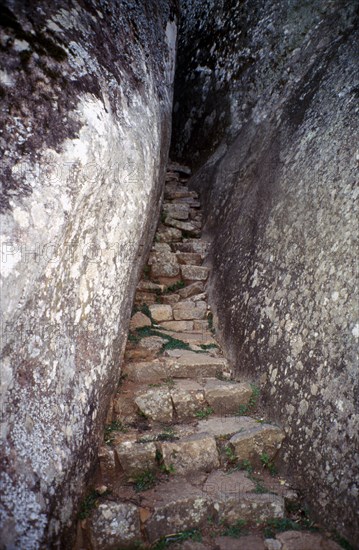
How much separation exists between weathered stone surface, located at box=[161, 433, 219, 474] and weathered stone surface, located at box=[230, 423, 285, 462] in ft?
0.57

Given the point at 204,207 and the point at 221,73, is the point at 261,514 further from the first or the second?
the point at 221,73

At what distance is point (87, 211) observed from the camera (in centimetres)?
308

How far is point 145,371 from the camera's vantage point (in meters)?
3.86

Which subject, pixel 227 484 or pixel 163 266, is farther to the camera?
pixel 163 266

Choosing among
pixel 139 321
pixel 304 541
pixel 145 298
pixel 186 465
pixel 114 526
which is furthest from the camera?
pixel 145 298

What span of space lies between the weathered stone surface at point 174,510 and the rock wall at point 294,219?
0.68 metres

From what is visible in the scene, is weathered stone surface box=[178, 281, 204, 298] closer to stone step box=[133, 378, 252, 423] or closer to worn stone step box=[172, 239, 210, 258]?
worn stone step box=[172, 239, 210, 258]

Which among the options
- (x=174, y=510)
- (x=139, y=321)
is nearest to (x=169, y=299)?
(x=139, y=321)

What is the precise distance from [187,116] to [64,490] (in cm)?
620

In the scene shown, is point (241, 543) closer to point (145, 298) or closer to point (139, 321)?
point (139, 321)

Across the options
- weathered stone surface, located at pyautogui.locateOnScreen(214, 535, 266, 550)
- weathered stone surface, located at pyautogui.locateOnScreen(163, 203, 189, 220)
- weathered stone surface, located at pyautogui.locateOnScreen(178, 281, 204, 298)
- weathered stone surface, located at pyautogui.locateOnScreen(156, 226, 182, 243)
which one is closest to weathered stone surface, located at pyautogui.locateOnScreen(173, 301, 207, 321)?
weathered stone surface, located at pyautogui.locateOnScreen(178, 281, 204, 298)

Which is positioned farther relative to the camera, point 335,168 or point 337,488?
point 335,168

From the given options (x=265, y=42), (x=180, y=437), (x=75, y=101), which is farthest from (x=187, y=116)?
(x=180, y=437)

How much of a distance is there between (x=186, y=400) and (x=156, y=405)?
250mm
